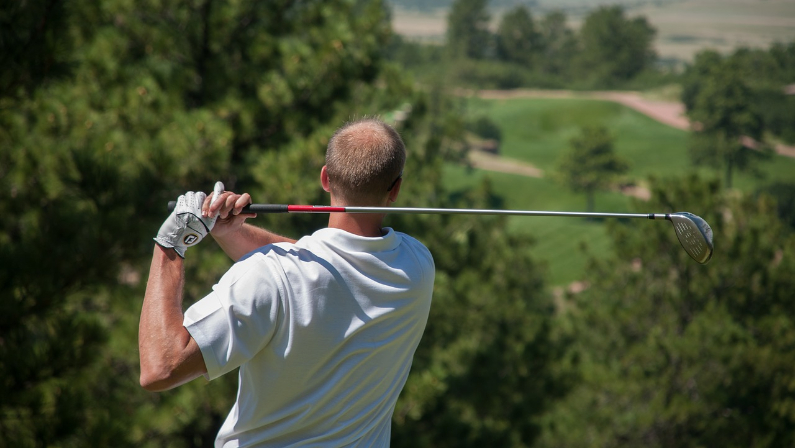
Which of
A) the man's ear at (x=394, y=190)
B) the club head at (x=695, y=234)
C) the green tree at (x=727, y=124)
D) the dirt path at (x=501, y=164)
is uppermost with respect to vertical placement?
the man's ear at (x=394, y=190)

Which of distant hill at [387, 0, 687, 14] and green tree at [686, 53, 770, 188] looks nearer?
green tree at [686, 53, 770, 188]

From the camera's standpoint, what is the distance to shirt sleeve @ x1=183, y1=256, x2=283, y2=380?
1432mm

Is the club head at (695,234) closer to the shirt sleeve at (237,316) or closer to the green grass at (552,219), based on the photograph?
the shirt sleeve at (237,316)

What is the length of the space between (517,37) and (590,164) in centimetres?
3285

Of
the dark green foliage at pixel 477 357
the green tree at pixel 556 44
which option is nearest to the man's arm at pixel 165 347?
the dark green foliage at pixel 477 357

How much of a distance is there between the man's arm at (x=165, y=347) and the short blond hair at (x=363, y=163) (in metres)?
0.42

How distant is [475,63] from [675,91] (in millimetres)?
21486

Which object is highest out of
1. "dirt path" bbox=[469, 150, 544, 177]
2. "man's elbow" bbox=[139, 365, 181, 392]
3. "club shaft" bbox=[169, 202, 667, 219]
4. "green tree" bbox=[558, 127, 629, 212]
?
"club shaft" bbox=[169, 202, 667, 219]

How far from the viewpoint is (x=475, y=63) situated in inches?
2491

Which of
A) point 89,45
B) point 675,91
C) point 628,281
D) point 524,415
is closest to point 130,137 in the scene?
point 89,45

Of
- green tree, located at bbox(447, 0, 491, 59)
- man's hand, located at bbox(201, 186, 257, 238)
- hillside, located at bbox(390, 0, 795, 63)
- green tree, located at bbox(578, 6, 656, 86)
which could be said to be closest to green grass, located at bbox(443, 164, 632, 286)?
hillside, located at bbox(390, 0, 795, 63)

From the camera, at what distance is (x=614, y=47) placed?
2333 inches

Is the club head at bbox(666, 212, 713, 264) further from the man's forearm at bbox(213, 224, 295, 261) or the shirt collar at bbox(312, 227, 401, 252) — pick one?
the man's forearm at bbox(213, 224, 295, 261)

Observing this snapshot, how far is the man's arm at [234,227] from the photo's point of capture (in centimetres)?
175
